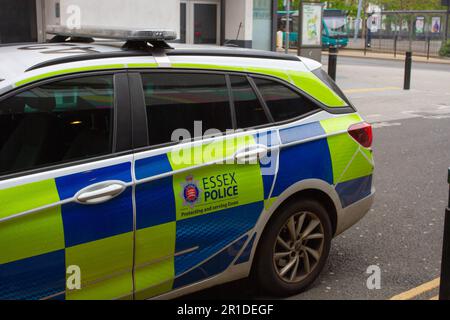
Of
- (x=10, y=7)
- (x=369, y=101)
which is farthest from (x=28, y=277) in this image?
(x=369, y=101)

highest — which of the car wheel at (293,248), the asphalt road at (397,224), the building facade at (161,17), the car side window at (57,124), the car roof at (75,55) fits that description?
the building facade at (161,17)

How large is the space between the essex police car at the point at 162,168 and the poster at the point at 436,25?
36.8 metres

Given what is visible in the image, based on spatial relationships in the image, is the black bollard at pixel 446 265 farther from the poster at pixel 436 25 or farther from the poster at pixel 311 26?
the poster at pixel 436 25

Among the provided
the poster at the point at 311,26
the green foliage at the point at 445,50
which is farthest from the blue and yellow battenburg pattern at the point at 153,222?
the green foliage at the point at 445,50

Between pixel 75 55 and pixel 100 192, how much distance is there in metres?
0.77

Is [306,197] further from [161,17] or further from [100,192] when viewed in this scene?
[161,17]

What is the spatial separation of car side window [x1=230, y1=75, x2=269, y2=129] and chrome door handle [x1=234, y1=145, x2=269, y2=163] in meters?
0.17

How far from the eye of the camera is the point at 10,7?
12.5m

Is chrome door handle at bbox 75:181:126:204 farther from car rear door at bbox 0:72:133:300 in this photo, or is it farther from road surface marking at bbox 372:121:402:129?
road surface marking at bbox 372:121:402:129

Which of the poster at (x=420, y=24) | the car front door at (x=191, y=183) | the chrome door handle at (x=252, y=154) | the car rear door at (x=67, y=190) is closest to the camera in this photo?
the car rear door at (x=67, y=190)

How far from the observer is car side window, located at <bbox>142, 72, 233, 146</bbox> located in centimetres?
344

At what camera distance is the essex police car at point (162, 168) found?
296cm

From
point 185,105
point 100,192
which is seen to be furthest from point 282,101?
point 100,192
